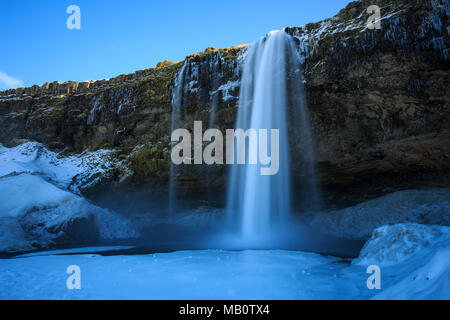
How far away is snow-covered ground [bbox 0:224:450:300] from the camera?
4.16 metres

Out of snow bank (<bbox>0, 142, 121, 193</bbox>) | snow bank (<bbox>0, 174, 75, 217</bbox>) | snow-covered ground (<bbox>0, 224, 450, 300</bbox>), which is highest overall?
snow bank (<bbox>0, 142, 121, 193</bbox>)

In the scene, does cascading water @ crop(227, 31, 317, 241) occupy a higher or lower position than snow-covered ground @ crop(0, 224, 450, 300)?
higher

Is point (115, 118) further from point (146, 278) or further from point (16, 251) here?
point (146, 278)

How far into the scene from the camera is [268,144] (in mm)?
14445

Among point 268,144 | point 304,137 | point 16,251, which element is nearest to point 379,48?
point 304,137

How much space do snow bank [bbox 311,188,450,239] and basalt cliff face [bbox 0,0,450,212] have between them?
0.87 meters

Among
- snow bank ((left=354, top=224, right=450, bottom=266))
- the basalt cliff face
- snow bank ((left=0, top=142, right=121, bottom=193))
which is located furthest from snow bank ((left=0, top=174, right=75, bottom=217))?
snow bank ((left=354, top=224, right=450, bottom=266))

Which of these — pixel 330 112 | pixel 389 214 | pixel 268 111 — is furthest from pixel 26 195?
pixel 389 214

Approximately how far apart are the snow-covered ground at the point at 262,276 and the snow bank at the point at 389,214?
7182 millimetres

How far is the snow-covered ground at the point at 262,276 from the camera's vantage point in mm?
4164

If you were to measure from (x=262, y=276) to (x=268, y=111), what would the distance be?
9450 mm

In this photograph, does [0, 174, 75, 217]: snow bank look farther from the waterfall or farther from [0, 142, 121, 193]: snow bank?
the waterfall

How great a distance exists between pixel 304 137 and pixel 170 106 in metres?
8.52

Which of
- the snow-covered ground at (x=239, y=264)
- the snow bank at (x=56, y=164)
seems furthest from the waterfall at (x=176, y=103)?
the snow-covered ground at (x=239, y=264)
